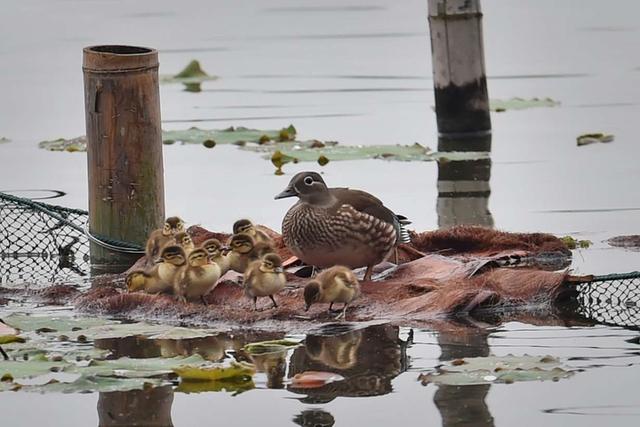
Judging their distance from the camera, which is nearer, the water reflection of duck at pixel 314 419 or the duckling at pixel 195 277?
the water reflection of duck at pixel 314 419

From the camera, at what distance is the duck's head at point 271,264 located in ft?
32.8

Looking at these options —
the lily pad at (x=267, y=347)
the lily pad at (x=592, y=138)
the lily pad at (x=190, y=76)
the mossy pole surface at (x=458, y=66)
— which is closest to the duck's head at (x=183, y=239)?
the lily pad at (x=267, y=347)

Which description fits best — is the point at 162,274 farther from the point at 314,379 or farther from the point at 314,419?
the point at 314,419

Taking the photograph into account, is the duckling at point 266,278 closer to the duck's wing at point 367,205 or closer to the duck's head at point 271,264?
the duck's head at point 271,264

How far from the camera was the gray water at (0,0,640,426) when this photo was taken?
8.24 metres

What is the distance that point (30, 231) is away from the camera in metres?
12.3

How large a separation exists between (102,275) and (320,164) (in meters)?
4.18

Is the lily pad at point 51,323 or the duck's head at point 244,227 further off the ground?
the duck's head at point 244,227

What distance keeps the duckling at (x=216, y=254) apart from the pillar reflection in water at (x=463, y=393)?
5.70 ft

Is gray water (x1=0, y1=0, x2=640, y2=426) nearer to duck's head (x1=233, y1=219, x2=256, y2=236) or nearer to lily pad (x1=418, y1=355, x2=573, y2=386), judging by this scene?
lily pad (x1=418, y1=355, x2=573, y2=386)

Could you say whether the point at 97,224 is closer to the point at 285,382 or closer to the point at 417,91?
the point at 285,382

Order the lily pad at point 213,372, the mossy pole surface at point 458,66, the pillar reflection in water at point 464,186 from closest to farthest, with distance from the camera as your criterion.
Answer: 1. the lily pad at point 213,372
2. the pillar reflection in water at point 464,186
3. the mossy pole surface at point 458,66

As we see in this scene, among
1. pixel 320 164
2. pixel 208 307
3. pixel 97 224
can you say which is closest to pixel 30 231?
pixel 97 224

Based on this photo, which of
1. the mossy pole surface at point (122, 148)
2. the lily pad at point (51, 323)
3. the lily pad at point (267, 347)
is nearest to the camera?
the lily pad at point (267, 347)
